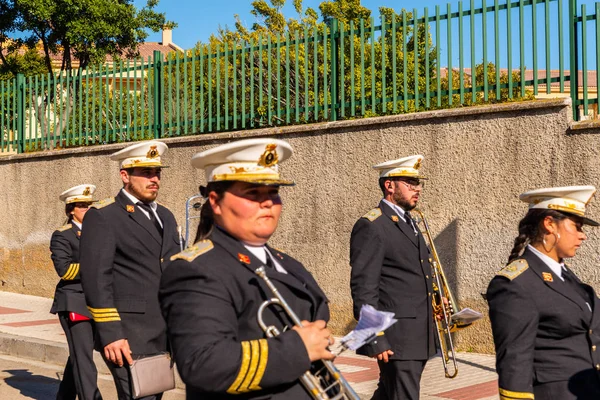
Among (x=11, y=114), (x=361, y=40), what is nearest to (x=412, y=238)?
(x=361, y=40)

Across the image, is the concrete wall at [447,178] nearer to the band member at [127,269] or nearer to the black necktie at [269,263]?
the band member at [127,269]

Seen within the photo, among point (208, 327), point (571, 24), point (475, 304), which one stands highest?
point (571, 24)

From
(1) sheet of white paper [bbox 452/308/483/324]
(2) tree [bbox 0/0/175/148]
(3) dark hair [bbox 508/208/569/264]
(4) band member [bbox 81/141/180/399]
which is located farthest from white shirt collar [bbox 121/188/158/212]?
(2) tree [bbox 0/0/175/148]

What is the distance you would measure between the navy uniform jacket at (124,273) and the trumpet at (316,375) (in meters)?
2.86

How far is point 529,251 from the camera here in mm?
4125

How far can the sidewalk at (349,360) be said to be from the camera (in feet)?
26.1

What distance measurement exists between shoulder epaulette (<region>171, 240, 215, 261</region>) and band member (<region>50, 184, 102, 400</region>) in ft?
14.2

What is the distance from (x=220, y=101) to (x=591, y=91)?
17.6ft

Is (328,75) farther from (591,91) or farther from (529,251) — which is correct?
(529,251)

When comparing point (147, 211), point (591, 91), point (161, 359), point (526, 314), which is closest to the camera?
point (526, 314)

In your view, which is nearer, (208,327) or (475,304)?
(208,327)

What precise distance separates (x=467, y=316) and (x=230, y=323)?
3660mm

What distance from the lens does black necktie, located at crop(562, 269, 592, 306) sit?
4.09 m

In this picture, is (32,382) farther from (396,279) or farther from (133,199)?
(396,279)
